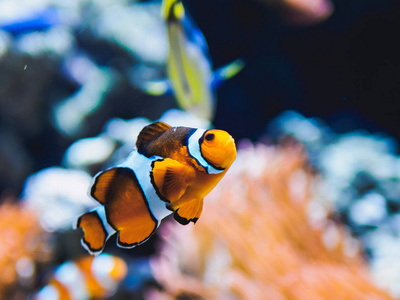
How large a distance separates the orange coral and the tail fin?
100 cm

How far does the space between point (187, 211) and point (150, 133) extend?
0.10 meters

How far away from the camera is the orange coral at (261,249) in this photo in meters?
1.26

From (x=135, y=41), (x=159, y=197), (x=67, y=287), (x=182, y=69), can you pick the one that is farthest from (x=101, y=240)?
(x=135, y=41)

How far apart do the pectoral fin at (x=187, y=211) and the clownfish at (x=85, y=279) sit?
1.60 metres

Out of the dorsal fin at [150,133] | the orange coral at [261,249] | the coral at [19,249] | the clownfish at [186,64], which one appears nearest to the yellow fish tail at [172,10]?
the clownfish at [186,64]

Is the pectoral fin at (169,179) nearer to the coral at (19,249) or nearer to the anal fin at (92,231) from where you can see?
the anal fin at (92,231)

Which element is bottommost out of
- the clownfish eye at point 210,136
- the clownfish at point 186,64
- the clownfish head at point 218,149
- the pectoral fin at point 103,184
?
the clownfish at point 186,64

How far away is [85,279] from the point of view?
6.16 ft

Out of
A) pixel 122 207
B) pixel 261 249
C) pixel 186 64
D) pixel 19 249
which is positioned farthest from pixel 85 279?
pixel 122 207

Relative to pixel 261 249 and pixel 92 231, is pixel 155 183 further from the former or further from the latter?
pixel 261 249

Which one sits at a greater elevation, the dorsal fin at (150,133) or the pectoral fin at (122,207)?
the dorsal fin at (150,133)

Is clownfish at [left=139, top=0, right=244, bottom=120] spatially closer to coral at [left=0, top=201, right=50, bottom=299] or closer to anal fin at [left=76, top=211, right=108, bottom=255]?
anal fin at [left=76, top=211, right=108, bottom=255]

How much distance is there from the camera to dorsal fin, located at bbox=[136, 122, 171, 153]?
39 cm

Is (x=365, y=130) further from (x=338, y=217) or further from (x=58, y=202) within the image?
(x=58, y=202)
